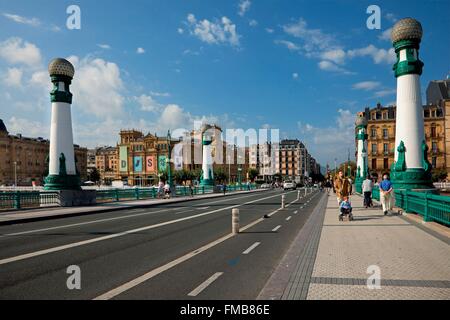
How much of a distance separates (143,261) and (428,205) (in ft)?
34.3

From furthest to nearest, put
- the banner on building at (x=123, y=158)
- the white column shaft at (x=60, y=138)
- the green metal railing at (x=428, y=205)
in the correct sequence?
the banner on building at (x=123, y=158) < the white column shaft at (x=60, y=138) < the green metal railing at (x=428, y=205)

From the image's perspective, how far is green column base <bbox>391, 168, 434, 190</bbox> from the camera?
2073 cm

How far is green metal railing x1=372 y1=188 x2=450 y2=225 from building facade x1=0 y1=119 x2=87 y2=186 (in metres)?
114

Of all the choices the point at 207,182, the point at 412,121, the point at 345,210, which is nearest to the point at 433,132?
the point at 207,182

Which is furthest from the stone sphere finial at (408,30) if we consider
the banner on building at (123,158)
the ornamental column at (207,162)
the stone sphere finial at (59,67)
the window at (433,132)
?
the banner on building at (123,158)

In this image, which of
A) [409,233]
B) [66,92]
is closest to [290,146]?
[66,92]

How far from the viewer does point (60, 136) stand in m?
25.9

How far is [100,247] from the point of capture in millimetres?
9609

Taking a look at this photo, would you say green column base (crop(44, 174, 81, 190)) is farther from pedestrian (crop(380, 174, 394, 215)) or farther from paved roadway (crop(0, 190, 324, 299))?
pedestrian (crop(380, 174, 394, 215))

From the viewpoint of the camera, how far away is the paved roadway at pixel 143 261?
18.7 feet

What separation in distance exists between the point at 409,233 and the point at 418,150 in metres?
12.4

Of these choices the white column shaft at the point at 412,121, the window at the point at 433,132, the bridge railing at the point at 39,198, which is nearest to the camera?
the white column shaft at the point at 412,121

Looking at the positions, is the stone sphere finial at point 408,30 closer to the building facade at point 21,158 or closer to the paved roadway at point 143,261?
the paved roadway at point 143,261

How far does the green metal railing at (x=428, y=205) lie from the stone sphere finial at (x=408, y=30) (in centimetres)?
1035
